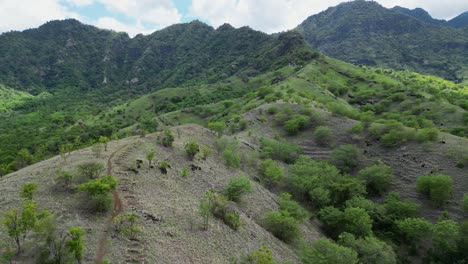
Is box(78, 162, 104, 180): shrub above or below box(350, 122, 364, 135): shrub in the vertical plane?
above

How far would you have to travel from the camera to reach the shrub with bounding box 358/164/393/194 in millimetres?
71000

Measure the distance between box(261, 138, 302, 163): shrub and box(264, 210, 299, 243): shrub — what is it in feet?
106

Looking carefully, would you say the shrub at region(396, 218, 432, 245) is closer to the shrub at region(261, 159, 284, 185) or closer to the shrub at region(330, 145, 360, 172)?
the shrub at region(330, 145, 360, 172)

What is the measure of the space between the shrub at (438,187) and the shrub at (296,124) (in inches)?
1589

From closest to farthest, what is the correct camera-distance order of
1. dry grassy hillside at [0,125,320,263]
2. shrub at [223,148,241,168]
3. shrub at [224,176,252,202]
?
dry grassy hillside at [0,125,320,263] → shrub at [224,176,252,202] → shrub at [223,148,241,168]

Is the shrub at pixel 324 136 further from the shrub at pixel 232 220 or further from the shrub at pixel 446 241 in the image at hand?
the shrub at pixel 232 220

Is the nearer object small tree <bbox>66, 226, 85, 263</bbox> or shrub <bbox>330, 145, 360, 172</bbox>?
small tree <bbox>66, 226, 85, 263</bbox>

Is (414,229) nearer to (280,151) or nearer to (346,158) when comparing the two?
(346,158)

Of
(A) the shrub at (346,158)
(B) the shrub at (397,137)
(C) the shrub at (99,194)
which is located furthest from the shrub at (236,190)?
(B) the shrub at (397,137)

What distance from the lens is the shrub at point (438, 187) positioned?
207 ft

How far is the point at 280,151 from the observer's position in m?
84.6

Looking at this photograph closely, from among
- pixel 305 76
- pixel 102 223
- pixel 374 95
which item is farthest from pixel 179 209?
pixel 305 76

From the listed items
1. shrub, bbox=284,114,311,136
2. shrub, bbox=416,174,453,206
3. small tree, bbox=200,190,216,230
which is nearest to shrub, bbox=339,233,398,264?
shrub, bbox=416,174,453,206

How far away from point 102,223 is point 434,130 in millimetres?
78347
